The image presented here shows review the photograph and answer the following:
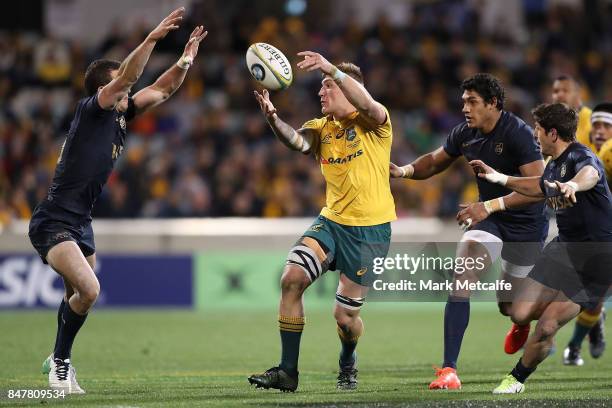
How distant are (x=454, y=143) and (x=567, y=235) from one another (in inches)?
63.3

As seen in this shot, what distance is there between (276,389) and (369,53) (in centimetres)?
1453

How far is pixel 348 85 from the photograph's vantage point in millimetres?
7961

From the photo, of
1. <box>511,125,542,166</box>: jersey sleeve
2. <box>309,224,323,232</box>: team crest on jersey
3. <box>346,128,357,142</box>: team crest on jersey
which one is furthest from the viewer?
<box>511,125,542,166</box>: jersey sleeve

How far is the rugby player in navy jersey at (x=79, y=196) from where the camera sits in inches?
324

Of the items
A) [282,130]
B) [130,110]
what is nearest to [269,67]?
[282,130]

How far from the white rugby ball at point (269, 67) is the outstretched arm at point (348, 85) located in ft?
1.91

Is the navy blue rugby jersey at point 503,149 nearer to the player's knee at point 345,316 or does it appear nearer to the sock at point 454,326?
the sock at point 454,326

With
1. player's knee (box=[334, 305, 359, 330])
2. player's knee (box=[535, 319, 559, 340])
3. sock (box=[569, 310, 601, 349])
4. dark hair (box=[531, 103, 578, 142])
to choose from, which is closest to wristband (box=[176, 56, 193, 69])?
player's knee (box=[334, 305, 359, 330])

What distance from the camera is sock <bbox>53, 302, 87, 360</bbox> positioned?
843 centimetres

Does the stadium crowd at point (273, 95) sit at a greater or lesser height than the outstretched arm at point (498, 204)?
greater

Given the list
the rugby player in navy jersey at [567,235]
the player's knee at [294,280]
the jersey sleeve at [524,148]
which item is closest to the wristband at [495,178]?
the rugby player in navy jersey at [567,235]

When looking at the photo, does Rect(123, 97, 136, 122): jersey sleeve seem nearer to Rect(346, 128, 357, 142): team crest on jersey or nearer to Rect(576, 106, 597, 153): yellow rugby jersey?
Rect(346, 128, 357, 142): team crest on jersey

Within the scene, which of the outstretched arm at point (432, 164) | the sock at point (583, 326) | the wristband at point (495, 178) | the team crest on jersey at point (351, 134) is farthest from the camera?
the sock at point (583, 326)

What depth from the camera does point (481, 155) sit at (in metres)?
9.23
